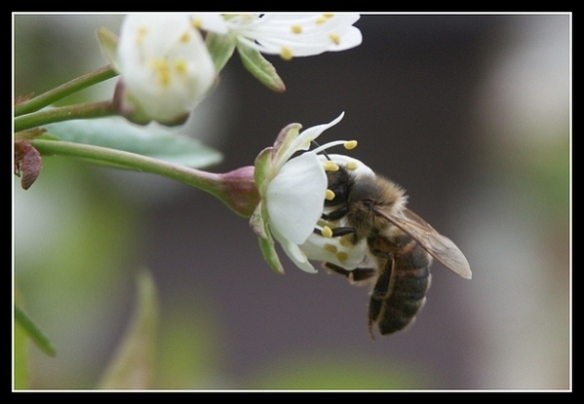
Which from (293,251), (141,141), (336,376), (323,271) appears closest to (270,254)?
(293,251)

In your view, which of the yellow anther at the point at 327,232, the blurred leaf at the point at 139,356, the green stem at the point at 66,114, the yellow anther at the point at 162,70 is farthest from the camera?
the blurred leaf at the point at 139,356

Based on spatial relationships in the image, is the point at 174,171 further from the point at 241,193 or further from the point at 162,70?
the point at 162,70

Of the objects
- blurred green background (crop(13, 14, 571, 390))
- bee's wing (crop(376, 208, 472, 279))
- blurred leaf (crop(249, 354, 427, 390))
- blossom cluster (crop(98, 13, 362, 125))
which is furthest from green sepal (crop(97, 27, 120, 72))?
blurred leaf (crop(249, 354, 427, 390))

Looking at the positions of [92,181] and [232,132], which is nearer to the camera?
[92,181]

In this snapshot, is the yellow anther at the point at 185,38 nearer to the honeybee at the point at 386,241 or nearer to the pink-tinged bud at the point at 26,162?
the pink-tinged bud at the point at 26,162

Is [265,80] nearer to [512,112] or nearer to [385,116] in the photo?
[512,112]

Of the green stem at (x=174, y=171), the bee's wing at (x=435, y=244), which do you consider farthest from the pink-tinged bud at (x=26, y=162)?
the bee's wing at (x=435, y=244)

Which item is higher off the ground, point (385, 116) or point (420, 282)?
point (385, 116)

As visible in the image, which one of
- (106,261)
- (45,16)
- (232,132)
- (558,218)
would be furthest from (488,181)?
(45,16)
